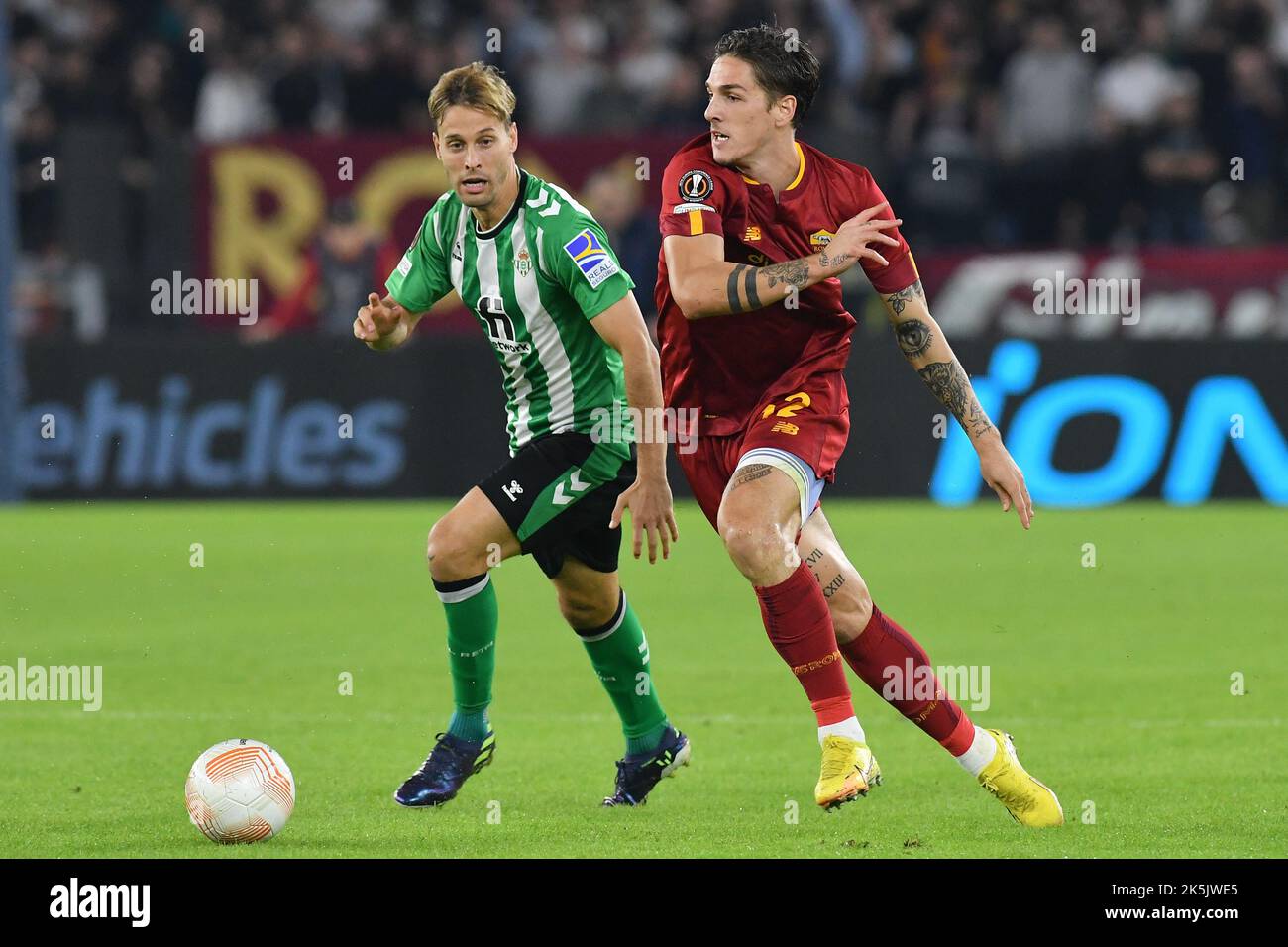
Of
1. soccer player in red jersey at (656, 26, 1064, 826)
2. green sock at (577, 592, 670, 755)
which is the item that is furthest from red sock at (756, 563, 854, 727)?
green sock at (577, 592, 670, 755)

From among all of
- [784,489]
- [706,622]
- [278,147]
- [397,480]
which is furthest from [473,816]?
[278,147]

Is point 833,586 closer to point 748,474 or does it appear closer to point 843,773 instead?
point 748,474

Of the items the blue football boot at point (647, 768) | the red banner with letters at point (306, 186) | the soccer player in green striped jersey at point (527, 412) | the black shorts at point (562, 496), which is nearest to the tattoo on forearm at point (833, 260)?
the soccer player in green striped jersey at point (527, 412)

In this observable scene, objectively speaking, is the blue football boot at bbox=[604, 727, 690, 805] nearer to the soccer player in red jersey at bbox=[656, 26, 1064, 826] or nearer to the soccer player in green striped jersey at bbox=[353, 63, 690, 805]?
the soccer player in green striped jersey at bbox=[353, 63, 690, 805]

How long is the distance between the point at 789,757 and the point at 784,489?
5.85 feet

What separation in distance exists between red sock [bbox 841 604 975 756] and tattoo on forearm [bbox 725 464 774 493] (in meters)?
0.62

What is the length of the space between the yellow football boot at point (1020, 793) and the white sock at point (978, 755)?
0.01m

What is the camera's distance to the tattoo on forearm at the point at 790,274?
19.9 ft

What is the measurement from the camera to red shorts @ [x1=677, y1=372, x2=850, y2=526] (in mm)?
6301

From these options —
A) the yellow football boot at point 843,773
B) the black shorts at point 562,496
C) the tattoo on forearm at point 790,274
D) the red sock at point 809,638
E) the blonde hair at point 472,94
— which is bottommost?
the yellow football boot at point 843,773

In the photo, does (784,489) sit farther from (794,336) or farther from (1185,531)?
(1185,531)

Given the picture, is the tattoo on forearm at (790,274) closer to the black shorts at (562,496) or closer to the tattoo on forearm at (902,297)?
the tattoo on forearm at (902,297)

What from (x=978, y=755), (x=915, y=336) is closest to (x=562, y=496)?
(x=915, y=336)

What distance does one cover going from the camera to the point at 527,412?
710cm
